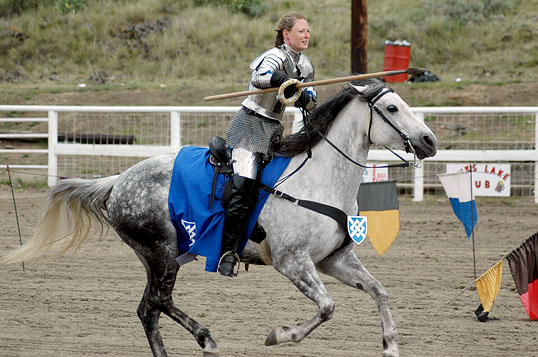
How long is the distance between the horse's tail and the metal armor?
61.3 inches

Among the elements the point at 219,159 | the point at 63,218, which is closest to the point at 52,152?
the point at 63,218

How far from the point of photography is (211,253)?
5363 millimetres

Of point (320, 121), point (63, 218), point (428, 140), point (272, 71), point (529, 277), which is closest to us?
point (428, 140)

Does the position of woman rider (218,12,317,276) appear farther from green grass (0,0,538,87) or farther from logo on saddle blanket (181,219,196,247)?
green grass (0,0,538,87)

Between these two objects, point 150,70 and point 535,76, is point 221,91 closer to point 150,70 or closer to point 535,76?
point 150,70

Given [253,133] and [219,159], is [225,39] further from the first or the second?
[253,133]

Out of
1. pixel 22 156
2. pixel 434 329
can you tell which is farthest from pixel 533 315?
pixel 22 156

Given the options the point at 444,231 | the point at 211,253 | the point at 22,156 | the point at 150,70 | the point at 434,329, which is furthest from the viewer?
the point at 150,70

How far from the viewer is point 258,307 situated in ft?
23.3

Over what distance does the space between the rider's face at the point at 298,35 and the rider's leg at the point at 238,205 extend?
2.71ft

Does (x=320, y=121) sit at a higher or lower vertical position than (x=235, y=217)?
higher

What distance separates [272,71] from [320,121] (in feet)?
1.71

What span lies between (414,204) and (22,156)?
8.08 m

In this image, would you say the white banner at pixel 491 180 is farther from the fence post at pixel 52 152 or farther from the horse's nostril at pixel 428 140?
the horse's nostril at pixel 428 140
